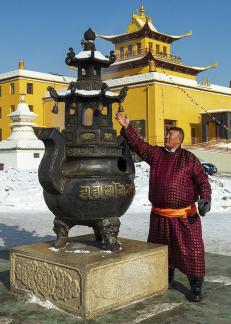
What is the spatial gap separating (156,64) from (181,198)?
102 ft

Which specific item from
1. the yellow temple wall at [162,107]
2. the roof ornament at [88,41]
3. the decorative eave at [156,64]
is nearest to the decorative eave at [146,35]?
the decorative eave at [156,64]

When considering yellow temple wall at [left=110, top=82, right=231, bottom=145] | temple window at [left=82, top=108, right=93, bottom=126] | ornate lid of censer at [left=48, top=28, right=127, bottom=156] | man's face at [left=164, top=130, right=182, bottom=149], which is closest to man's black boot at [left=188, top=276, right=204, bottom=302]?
man's face at [left=164, top=130, right=182, bottom=149]

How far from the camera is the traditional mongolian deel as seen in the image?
14.4 ft

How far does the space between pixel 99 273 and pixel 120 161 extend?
1535 mm

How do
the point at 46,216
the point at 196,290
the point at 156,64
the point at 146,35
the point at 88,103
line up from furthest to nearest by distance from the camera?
1. the point at 146,35
2. the point at 156,64
3. the point at 46,216
4. the point at 88,103
5. the point at 196,290

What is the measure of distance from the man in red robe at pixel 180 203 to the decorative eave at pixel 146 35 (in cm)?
3318

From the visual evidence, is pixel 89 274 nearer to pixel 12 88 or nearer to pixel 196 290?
pixel 196 290

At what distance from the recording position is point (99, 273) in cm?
396

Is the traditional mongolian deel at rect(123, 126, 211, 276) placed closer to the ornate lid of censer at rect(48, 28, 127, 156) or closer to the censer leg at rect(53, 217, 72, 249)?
the ornate lid of censer at rect(48, 28, 127, 156)

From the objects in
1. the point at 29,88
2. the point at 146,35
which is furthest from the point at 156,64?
the point at 29,88

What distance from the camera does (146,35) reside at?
3691 cm

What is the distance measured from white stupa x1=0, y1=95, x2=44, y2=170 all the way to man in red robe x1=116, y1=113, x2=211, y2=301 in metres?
16.9

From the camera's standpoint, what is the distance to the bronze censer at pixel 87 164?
4.47 metres

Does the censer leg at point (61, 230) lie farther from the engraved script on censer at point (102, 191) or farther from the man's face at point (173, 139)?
the man's face at point (173, 139)
